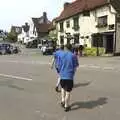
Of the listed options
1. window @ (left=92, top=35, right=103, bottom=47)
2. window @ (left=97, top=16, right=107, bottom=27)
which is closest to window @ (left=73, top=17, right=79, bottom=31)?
window @ (left=92, top=35, right=103, bottom=47)

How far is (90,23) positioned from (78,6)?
659 centimetres

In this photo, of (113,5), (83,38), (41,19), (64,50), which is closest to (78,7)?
(83,38)

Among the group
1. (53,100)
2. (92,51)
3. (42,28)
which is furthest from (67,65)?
(42,28)

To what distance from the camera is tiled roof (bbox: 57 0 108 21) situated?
50969mm

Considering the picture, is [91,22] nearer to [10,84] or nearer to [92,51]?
[92,51]

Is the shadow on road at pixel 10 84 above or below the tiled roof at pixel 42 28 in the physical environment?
below

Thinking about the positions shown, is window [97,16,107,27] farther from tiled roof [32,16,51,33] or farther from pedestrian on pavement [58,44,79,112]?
tiled roof [32,16,51,33]

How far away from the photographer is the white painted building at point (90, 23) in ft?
154

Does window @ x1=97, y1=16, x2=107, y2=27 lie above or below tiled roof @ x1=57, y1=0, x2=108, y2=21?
below

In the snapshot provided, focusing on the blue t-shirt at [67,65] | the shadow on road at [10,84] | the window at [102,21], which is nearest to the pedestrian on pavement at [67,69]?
the blue t-shirt at [67,65]

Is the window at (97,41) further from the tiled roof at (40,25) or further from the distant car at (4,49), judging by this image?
the tiled roof at (40,25)

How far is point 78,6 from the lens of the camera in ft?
190

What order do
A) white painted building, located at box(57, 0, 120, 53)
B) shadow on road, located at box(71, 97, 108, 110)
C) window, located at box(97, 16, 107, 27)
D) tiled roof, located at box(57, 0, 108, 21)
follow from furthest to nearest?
1. tiled roof, located at box(57, 0, 108, 21)
2. window, located at box(97, 16, 107, 27)
3. white painted building, located at box(57, 0, 120, 53)
4. shadow on road, located at box(71, 97, 108, 110)

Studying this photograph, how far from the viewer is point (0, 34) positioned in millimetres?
118625
